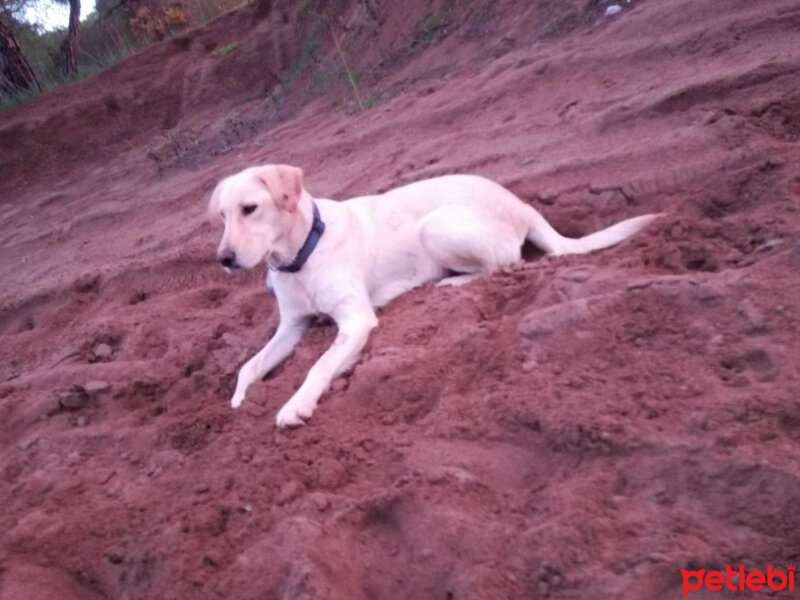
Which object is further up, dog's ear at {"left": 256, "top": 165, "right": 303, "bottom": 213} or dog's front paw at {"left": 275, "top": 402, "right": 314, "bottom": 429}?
dog's ear at {"left": 256, "top": 165, "right": 303, "bottom": 213}

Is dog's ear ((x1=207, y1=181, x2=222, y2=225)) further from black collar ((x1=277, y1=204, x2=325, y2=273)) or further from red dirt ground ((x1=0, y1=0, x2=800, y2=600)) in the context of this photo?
red dirt ground ((x1=0, y1=0, x2=800, y2=600))

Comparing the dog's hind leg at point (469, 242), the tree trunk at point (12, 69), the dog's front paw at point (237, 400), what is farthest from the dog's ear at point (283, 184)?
the tree trunk at point (12, 69)

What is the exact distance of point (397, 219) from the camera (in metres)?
4.02

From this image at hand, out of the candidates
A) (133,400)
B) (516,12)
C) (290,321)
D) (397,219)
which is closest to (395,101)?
(516,12)

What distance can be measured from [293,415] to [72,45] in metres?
15.3

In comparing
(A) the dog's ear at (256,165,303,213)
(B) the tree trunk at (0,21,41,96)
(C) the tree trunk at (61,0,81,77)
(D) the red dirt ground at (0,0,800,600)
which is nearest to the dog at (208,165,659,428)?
(A) the dog's ear at (256,165,303,213)

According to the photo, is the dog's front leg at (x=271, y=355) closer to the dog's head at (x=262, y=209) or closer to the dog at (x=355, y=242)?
the dog at (x=355, y=242)

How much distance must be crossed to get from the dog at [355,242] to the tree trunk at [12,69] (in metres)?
13.4

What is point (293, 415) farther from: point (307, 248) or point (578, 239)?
point (578, 239)

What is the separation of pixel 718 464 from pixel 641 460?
21 cm

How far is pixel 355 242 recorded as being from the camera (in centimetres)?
384

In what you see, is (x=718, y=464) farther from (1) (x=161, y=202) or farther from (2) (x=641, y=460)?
(1) (x=161, y=202)

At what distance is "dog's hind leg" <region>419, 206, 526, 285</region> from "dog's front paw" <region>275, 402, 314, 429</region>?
116 centimetres

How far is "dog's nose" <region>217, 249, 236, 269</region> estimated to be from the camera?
10.9 ft
